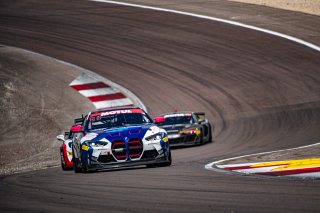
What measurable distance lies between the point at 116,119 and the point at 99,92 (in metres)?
13.2

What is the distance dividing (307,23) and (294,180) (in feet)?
92.3

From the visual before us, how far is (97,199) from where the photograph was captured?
9031 mm

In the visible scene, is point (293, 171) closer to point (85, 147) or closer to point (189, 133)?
point (85, 147)

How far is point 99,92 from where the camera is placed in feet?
91.7

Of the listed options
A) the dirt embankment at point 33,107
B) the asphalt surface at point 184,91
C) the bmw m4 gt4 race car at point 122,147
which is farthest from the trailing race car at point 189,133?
the bmw m4 gt4 race car at point 122,147

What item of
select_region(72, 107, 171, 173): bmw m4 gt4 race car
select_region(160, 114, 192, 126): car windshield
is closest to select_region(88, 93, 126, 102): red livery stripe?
select_region(160, 114, 192, 126): car windshield

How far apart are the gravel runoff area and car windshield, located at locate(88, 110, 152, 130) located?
25511 mm

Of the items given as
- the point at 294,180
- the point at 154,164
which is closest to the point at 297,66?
the point at 154,164

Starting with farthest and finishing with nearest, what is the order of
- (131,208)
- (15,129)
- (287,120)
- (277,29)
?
(277,29)
(287,120)
(15,129)
(131,208)

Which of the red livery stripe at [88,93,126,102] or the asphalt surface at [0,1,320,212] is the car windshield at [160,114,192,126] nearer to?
the asphalt surface at [0,1,320,212]

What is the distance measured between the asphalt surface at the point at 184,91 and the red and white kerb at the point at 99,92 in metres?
0.90

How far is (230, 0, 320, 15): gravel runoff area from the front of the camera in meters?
39.4

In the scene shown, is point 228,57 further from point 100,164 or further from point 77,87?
point 100,164

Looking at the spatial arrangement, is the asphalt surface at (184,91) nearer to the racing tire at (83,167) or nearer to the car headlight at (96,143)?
the racing tire at (83,167)
